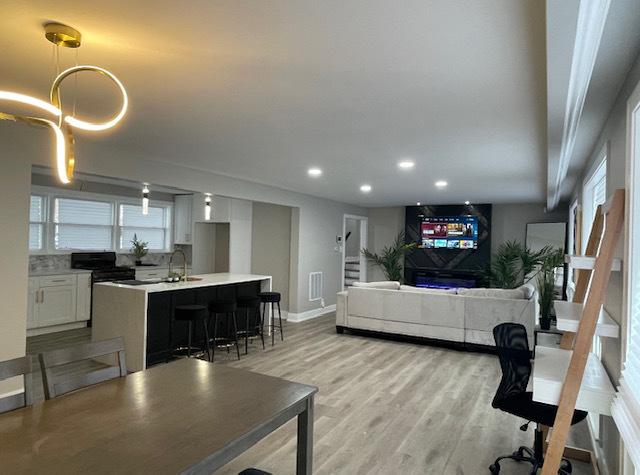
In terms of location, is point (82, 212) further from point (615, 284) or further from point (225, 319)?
point (615, 284)

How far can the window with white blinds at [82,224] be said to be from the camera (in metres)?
6.90

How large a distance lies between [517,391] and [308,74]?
92.7 inches

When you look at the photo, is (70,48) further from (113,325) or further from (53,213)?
(53,213)

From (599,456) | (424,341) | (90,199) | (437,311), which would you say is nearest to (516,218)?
(437,311)

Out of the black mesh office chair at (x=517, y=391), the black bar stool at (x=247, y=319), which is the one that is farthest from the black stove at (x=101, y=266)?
the black mesh office chair at (x=517, y=391)

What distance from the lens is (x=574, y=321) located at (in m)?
1.98

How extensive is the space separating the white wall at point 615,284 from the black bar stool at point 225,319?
12.6ft

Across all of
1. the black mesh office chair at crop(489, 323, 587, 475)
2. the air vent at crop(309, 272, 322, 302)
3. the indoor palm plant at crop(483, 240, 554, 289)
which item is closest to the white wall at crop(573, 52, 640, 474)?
the black mesh office chair at crop(489, 323, 587, 475)

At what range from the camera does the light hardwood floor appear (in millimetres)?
2807

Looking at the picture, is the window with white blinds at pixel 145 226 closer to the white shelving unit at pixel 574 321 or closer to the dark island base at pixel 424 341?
the dark island base at pixel 424 341

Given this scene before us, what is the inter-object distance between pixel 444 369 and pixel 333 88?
3710 mm

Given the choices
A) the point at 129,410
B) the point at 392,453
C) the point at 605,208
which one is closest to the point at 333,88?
the point at 605,208

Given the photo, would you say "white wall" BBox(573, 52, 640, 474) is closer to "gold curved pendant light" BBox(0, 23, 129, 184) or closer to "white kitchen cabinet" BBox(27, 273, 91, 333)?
"gold curved pendant light" BBox(0, 23, 129, 184)

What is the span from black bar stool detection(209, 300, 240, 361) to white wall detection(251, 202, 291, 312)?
2.01m
